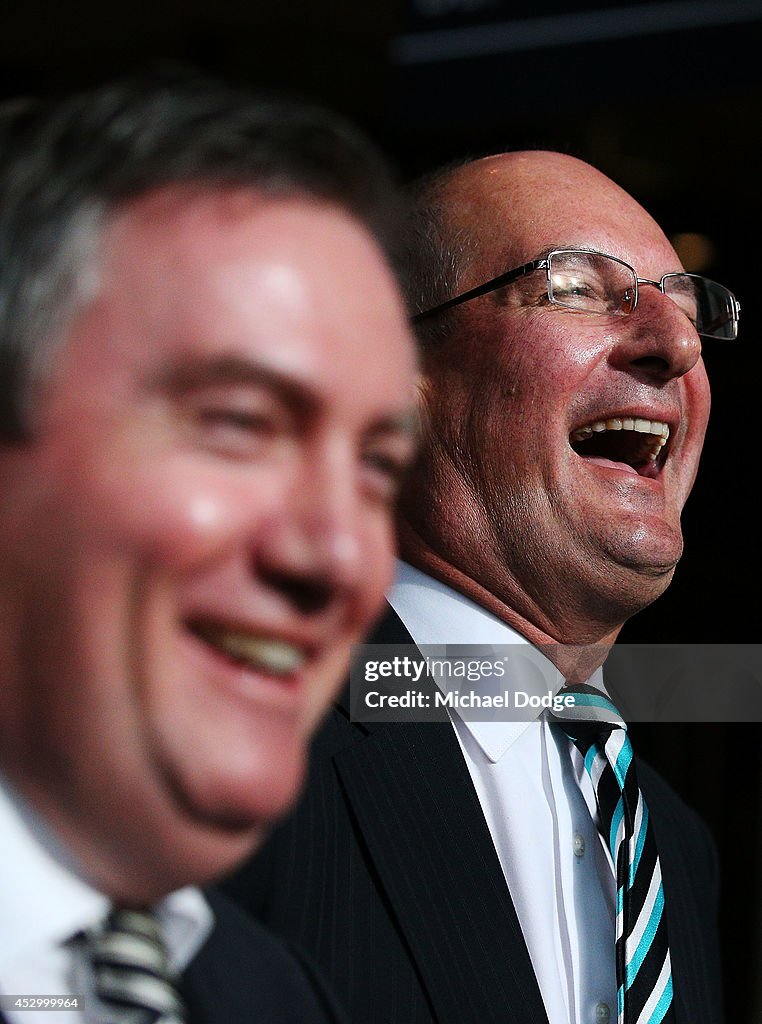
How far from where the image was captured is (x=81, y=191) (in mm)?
555

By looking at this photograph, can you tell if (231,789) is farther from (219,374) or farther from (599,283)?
(599,283)

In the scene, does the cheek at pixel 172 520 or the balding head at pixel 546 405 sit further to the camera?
the balding head at pixel 546 405

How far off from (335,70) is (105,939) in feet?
7.30

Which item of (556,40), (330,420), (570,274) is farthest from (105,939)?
(556,40)

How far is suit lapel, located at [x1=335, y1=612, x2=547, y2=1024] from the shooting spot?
0.96 metres

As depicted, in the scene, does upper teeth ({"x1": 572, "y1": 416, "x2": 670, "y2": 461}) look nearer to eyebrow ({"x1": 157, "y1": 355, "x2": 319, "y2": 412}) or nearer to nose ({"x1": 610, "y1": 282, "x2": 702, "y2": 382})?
nose ({"x1": 610, "y1": 282, "x2": 702, "y2": 382})

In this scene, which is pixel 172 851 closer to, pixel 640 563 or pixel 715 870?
pixel 640 563

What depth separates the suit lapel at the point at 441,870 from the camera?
96 cm

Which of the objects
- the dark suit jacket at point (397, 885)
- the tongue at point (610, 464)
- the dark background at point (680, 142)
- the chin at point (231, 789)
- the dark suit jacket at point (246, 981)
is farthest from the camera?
the dark background at point (680, 142)

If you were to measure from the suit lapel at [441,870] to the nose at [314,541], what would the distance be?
49cm

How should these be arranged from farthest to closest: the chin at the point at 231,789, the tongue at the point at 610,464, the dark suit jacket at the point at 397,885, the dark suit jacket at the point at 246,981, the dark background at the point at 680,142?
the dark background at the point at 680,142, the tongue at the point at 610,464, the dark suit jacket at the point at 397,885, the dark suit jacket at the point at 246,981, the chin at the point at 231,789

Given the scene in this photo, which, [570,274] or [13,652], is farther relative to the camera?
[570,274]

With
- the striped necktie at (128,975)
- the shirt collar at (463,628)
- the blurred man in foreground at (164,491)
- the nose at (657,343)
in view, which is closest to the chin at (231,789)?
the blurred man in foreground at (164,491)

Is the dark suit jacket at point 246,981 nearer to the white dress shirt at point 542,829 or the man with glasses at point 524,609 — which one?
the man with glasses at point 524,609
